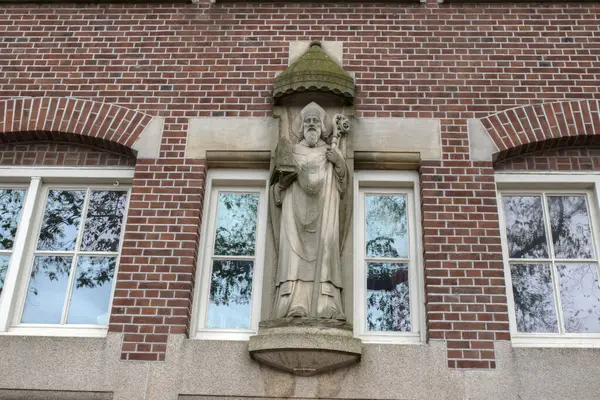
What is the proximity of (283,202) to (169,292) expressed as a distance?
4.32ft

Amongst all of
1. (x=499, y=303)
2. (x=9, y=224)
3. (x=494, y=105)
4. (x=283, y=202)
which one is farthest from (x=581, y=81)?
(x=9, y=224)

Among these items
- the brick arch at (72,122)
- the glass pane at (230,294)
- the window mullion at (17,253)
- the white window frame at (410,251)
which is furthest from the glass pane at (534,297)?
the window mullion at (17,253)

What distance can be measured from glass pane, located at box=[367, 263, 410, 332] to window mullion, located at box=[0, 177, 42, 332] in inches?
130

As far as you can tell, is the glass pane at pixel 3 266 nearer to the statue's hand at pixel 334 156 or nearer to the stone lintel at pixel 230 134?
the stone lintel at pixel 230 134

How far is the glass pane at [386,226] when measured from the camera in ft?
20.8

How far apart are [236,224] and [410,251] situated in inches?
67.1

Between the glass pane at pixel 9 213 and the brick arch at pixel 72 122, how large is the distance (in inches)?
23.0

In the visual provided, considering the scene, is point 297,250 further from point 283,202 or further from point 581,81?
point 581,81

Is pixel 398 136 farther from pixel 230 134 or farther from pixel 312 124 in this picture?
pixel 230 134

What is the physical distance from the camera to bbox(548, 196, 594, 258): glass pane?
20.7 ft

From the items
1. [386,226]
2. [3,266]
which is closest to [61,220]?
[3,266]

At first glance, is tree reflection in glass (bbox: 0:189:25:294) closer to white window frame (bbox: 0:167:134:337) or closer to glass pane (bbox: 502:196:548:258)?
white window frame (bbox: 0:167:134:337)

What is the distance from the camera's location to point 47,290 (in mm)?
6305

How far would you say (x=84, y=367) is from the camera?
223 inches
